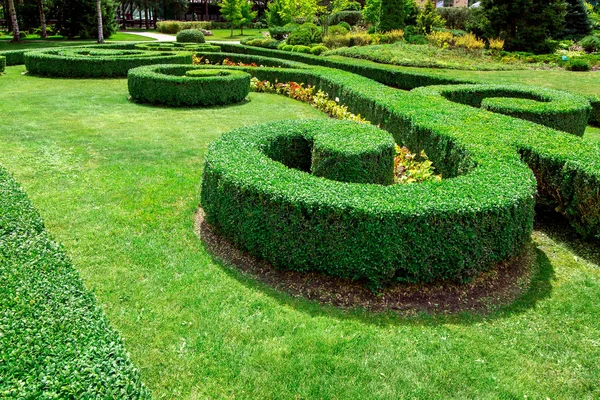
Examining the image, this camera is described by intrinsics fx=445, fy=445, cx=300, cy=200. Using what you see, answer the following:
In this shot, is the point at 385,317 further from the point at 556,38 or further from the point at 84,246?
the point at 556,38

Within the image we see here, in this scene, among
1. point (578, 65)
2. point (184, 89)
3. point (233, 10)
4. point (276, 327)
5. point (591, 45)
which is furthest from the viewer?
point (233, 10)

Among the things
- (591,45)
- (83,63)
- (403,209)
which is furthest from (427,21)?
(403,209)

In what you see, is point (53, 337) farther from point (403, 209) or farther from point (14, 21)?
point (14, 21)

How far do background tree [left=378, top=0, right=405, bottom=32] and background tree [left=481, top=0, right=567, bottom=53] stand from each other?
19.5ft

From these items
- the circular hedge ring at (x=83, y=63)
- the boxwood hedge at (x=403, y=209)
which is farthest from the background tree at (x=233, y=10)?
the boxwood hedge at (x=403, y=209)

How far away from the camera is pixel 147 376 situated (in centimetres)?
351

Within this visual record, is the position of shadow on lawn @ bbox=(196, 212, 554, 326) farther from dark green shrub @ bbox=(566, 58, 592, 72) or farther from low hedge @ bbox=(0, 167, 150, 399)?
dark green shrub @ bbox=(566, 58, 592, 72)

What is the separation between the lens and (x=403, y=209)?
4414 millimetres

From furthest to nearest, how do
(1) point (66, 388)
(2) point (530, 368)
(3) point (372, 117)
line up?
(3) point (372, 117), (2) point (530, 368), (1) point (66, 388)

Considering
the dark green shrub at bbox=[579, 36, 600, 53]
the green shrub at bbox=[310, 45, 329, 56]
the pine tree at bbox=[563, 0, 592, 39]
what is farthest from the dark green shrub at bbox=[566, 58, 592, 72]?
the green shrub at bbox=[310, 45, 329, 56]

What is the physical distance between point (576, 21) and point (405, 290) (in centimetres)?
3330

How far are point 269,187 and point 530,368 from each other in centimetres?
298

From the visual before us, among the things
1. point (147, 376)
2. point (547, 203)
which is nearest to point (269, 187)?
point (147, 376)

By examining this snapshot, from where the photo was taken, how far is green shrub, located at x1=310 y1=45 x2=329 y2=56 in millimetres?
25016
